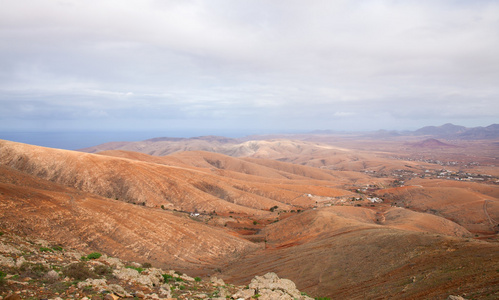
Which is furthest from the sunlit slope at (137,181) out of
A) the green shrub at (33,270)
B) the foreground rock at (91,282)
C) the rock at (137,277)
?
the green shrub at (33,270)

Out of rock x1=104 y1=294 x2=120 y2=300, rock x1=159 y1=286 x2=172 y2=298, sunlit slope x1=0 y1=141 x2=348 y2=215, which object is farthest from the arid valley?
rock x1=104 y1=294 x2=120 y2=300

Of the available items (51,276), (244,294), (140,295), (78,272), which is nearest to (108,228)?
(78,272)

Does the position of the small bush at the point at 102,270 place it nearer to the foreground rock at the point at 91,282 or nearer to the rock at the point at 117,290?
the foreground rock at the point at 91,282

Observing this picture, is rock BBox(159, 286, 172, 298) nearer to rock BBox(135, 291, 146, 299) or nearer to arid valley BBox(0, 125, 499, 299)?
rock BBox(135, 291, 146, 299)

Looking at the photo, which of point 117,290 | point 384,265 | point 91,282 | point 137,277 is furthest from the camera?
point 384,265

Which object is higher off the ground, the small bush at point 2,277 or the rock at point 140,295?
the small bush at point 2,277

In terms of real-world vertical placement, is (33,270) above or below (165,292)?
above

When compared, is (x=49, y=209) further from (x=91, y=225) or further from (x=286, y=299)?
(x=286, y=299)

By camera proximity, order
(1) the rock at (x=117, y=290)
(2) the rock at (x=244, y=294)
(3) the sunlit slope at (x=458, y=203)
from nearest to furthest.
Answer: (1) the rock at (x=117, y=290) < (2) the rock at (x=244, y=294) < (3) the sunlit slope at (x=458, y=203)

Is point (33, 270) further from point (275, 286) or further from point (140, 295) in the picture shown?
point (275, 286)
